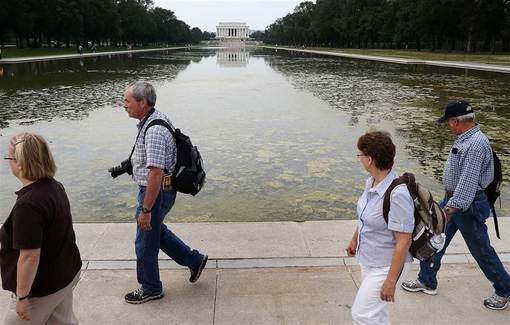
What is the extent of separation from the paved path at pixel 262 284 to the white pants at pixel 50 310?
75cm

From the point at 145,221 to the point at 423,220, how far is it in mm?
2096

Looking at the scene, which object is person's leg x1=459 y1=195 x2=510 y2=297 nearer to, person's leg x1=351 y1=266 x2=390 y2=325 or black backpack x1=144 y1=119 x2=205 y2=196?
person's leg x1=351 y1=266 x2=390 y2=325

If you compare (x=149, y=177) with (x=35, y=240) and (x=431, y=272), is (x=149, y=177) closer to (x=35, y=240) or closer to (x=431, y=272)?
(x=35, y=240)

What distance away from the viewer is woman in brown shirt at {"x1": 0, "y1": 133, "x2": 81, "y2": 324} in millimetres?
2598

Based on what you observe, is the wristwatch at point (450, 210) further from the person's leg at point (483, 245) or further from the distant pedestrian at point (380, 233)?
the distant pedestrian at point (380, 233)

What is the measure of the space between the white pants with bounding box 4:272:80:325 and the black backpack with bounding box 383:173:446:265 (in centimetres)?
206

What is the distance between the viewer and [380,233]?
2.94 metres

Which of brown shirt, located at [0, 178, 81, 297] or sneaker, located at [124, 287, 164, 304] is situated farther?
sneaker, located at [124, 287, 164, 304]

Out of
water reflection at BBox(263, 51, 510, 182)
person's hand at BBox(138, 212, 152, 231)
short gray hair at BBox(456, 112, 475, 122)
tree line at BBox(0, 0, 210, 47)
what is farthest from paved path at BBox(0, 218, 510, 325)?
tree line at BBox(0, 0, 210, 47)

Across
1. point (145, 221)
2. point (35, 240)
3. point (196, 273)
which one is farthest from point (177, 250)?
point (35, 240)

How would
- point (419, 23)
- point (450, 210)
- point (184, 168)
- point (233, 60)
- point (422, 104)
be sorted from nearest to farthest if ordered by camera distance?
point (450, 210)
point (184, 168)
point (422, 104)
point (233, 60)
point (419, 23)

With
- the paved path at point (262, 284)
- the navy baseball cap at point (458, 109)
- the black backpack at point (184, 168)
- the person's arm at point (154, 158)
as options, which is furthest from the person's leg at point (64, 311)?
the navy baseball cap at point (458, 109)

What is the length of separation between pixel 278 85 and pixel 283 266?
71.6ft

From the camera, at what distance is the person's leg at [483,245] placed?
12.5 feet
